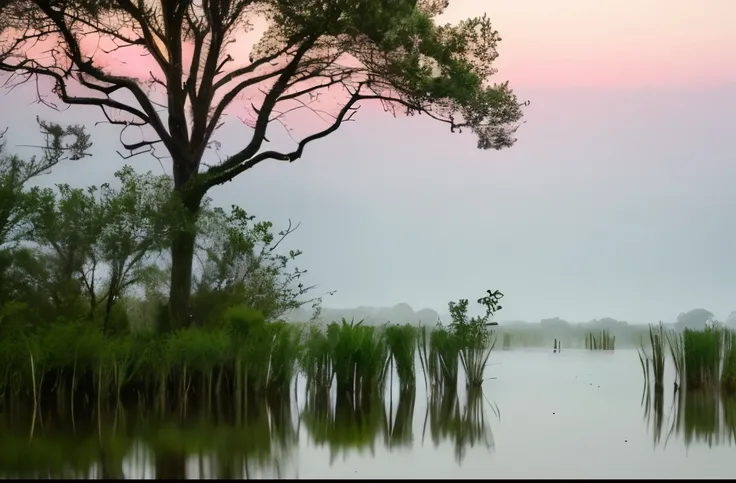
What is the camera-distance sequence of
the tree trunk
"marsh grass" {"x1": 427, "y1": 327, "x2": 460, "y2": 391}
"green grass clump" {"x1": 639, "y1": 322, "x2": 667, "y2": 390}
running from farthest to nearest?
the tree trunk → "green grass clump" {"x1": 639, "y1": 322, "x2": 667, "y2": 390} → "marsh grass" {"x1": 427, "y1": 327, "x2": 460, "y2": 391}

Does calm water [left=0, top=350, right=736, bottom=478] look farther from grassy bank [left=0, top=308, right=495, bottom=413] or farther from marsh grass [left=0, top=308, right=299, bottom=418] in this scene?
marsh grass [left=0, top=308, right=299, bottom=418]

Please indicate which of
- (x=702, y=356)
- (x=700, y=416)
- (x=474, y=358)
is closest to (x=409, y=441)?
(x=700, y=416)

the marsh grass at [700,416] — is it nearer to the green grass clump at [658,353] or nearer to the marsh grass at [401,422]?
the green grass clump at [658,353]

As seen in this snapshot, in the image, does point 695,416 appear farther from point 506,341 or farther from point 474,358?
point 506,341

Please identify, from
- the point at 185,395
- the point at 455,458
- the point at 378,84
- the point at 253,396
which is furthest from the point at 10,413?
the point at 378,84

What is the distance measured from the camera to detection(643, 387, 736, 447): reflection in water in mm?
5198

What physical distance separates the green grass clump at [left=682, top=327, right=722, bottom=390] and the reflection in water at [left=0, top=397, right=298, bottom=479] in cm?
372

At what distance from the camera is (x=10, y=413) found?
600cm

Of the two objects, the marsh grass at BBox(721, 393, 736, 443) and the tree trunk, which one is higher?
the tree trunk

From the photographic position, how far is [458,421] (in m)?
5.72

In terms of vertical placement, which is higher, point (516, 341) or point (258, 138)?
point (258, 138)

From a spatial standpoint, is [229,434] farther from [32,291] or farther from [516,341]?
[516,341]

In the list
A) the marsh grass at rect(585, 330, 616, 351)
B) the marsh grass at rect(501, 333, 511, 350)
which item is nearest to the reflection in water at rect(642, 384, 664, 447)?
the marsh grass at rect(585, 330, 616, 351)

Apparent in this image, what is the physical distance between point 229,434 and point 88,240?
346cm
